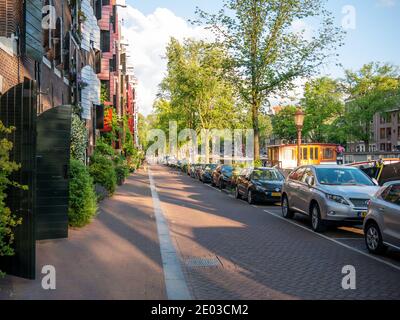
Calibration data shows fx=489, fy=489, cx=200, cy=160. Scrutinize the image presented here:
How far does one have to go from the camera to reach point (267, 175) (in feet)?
65.9

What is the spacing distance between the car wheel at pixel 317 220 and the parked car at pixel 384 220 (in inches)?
88.1

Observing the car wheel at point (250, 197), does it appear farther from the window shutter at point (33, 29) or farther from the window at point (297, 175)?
the window shutter at point (33, 29)

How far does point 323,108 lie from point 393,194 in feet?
195

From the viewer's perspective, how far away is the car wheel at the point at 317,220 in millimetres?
11711

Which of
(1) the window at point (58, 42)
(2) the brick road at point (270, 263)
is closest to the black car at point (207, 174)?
(1) the window at point (58, 42)

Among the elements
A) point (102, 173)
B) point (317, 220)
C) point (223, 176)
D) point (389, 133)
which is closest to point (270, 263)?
point (317, 220)

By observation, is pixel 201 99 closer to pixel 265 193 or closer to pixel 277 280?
pixel 265 193

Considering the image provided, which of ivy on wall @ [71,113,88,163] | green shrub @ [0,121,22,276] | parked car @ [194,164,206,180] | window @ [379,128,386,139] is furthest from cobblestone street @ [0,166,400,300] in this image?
window @ [379,128,386,139]

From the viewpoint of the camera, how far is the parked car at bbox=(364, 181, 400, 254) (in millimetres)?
8273

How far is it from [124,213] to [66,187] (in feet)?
17.5

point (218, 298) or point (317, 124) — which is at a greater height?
point (317, 124)

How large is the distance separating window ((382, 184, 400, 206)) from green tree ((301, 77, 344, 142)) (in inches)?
2209

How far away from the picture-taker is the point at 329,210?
447 inches

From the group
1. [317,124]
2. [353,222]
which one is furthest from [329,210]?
[317,124]
